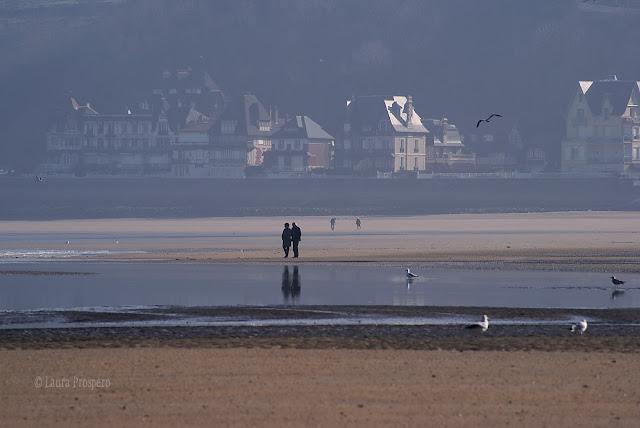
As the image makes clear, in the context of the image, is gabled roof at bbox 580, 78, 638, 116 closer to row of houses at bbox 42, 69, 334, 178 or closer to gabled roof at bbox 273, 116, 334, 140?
row of houses at bbox 42, 69, 334, 178

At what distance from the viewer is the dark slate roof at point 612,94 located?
13625cm

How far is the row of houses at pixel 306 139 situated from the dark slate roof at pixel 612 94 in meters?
0.12

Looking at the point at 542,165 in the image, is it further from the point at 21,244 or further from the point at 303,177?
the point at 21,244

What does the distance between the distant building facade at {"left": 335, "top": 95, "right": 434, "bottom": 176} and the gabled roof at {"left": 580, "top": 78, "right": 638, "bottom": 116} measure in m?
21.2

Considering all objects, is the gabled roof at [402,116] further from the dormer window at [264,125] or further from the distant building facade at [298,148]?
the dormer window at [264,125]

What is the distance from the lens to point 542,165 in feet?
506

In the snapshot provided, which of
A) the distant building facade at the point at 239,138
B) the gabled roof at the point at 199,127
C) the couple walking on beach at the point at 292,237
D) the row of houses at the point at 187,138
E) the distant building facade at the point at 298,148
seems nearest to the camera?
the couple walking on beach at the point at 292,237

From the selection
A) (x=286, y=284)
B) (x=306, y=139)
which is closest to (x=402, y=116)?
(x=306, y=139)

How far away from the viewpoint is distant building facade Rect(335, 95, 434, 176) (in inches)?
5556

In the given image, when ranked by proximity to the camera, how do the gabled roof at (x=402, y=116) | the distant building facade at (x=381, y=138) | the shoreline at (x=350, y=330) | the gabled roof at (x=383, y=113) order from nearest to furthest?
the shoreline at (x=350, y=330)
the distant building facade at (x=381, y=138)
the gabled roof at (x=383, y=113)
the gabled roof at (x=402, y=116)

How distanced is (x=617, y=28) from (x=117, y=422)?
192 meters

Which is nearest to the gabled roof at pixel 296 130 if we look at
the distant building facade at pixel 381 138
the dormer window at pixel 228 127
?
the distant building facade at pixel 381 138

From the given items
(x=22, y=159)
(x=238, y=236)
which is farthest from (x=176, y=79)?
(x=238, y=236)

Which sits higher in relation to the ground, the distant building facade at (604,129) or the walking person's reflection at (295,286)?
the distant building facade at (604,129)
